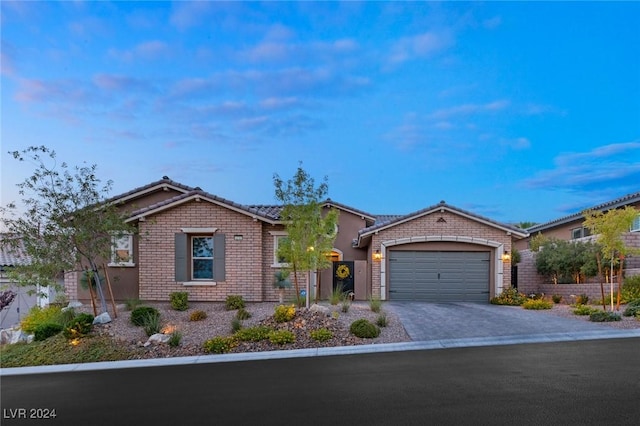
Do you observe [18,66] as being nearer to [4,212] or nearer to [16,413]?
[4,212]

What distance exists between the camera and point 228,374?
7.87m

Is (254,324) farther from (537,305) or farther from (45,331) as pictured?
(537,305)

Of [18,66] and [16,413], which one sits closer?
[16,413]

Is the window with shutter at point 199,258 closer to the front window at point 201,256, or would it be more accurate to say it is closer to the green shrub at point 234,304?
the front window at point 201,256

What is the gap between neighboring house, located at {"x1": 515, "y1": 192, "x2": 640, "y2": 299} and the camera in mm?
17191

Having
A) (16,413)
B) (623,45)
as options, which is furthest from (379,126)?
(16,413)

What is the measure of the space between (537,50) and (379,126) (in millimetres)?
7972

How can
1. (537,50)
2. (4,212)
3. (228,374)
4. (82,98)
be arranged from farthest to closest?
(537,50)
(82,98)
(4,212)
(228,374)

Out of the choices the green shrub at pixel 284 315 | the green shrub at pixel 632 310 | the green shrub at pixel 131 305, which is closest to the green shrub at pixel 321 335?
the green shrub at pixel 284 315

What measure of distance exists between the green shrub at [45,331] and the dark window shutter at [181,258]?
489cm

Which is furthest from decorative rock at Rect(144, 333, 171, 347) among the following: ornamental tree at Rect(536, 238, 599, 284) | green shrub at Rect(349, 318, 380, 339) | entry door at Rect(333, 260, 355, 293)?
ornamental tree at Rect(536, 238, 599, 284)

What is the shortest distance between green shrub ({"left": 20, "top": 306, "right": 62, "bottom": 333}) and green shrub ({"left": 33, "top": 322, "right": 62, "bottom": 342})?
0.33 m

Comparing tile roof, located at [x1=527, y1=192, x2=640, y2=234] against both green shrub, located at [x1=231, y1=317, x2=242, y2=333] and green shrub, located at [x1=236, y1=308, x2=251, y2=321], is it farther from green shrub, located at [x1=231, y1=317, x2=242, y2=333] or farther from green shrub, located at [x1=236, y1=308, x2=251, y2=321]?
green shrub, located at [x1=231, y1=317, x2=242, y2=333]

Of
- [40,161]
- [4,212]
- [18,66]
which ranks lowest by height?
[4,212]
